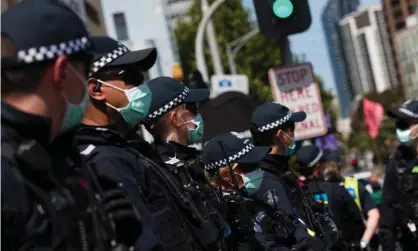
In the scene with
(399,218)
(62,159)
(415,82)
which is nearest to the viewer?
(62,159)

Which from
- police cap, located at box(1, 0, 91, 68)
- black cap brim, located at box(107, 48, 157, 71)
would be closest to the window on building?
Answer: black cap brim, located at box(107, 48, 157, 71)

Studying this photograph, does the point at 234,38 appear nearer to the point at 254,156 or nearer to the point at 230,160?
the point at 254,156

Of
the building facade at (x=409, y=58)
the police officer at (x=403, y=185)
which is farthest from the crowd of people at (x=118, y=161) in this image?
the building facade at (x=409, y=58)

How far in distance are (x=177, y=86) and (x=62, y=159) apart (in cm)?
272

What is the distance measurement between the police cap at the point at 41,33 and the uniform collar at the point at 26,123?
5.4 inches

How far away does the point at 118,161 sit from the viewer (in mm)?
4340

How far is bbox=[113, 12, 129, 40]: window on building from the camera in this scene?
177 ft

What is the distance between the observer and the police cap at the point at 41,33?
3.19 metres

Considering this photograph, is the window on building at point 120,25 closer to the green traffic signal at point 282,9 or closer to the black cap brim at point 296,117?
the green traffic signal at point 282,9

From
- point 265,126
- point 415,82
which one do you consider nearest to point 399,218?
point 265,126

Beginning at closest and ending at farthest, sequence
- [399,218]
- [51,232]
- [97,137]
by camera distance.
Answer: [51,232] → [97,137] → [399,218]

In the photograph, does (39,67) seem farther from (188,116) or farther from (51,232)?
(188,116)

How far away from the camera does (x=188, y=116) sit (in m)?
6.15

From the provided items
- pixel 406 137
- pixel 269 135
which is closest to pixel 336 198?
pixel 406 137
